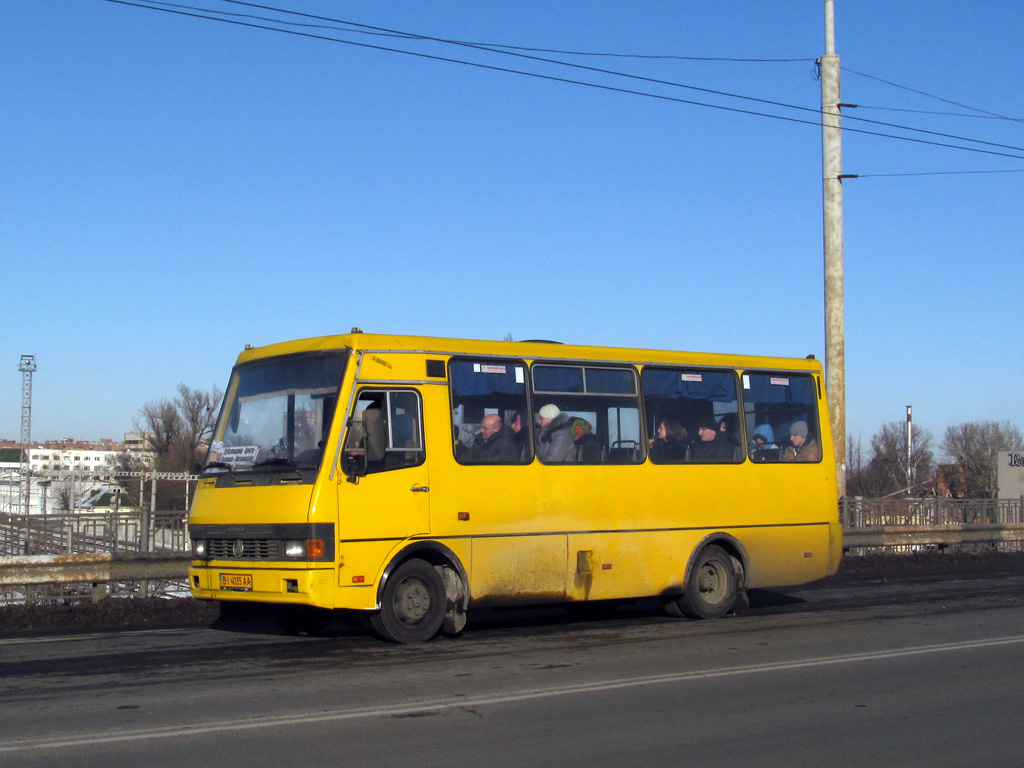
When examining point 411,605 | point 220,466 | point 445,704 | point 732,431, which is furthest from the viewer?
point 732,431

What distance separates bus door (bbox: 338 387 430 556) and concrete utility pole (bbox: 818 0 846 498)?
33.0ft

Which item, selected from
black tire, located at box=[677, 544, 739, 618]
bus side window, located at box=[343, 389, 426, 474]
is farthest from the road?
bus side window, located at box=[343, 389, 426, 474]

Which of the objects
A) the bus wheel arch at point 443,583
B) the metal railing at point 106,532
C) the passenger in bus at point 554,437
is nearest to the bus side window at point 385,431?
the bus wheel arch at point 443,583

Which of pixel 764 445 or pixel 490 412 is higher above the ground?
pixel 490 412

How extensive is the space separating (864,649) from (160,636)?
6.96 meters

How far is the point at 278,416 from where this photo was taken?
10.6m

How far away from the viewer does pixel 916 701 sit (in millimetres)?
7785

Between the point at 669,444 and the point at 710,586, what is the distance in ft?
6.03

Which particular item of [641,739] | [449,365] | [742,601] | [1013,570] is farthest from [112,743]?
[1013,570]

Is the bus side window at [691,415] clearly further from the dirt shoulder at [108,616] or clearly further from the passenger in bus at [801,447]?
the dirt shoulder at [108,616]

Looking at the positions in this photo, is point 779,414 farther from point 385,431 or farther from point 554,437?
point 385,431

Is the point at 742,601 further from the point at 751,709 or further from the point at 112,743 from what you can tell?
the point at 112,743

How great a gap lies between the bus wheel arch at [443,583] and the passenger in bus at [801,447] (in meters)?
5.11

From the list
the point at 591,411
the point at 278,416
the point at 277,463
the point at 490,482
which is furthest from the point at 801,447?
the point at 277,463
